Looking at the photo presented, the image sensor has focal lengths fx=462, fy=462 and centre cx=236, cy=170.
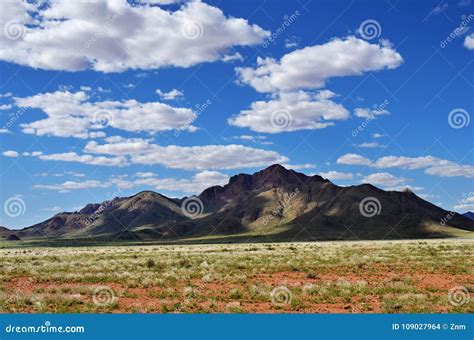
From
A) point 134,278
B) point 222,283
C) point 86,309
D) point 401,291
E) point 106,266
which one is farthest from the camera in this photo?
point 106,266

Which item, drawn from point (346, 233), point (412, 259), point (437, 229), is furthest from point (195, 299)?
point (437, 229)

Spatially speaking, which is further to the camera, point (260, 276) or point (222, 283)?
point (260, 276)

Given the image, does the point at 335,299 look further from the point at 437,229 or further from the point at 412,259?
the point at 437,229

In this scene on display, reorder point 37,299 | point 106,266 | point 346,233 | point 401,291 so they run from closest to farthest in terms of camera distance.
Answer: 1. point 37,299
2. point 401,291
3. point 106,266
4. point 346,233

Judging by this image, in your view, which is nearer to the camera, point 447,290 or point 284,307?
point 284,307

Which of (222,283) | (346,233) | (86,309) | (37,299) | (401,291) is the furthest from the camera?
(346,233)

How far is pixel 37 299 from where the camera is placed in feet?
67.4

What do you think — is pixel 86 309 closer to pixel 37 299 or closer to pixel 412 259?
pixel 37 299

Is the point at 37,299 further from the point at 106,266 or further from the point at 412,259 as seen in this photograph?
the point at 412,259

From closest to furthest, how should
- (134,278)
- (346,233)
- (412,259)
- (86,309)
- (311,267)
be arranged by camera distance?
(86,309), (134,278), (311,267), (412,259), (346,233)

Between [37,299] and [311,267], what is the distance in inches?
809

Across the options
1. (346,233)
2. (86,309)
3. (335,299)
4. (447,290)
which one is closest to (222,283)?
(335,299)

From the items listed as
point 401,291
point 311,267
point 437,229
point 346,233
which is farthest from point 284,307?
point 437,229

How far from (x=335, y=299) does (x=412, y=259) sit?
22.2 m
